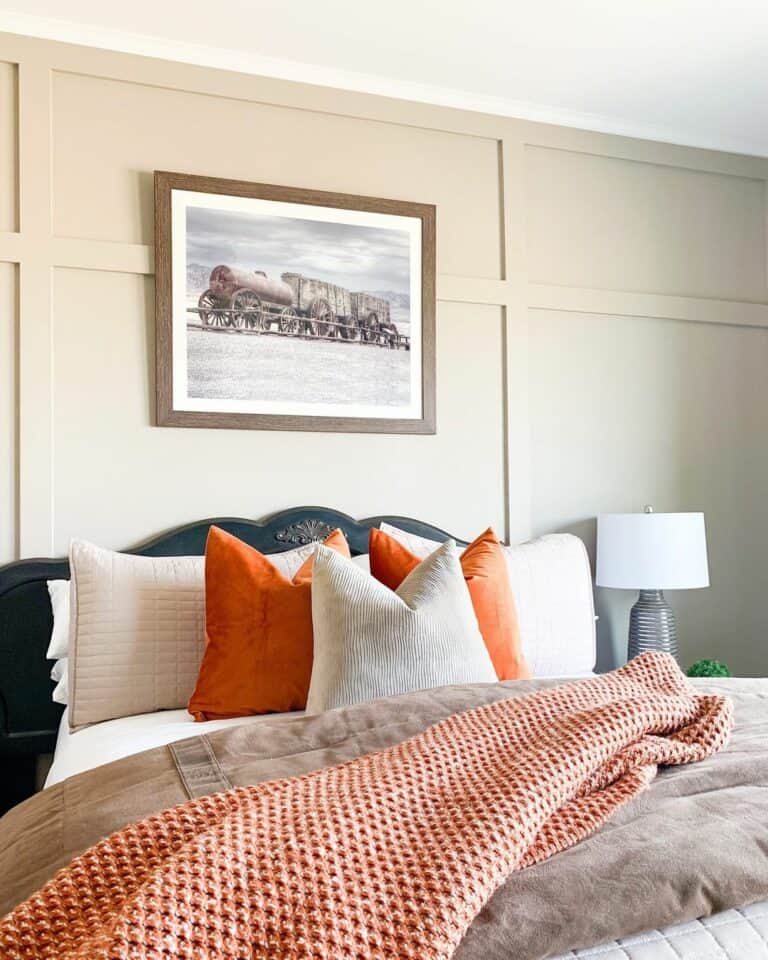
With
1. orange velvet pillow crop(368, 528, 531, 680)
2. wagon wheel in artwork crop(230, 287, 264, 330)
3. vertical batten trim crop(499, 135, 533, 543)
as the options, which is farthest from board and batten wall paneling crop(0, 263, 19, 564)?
vertical batten trim crop(499, 135, 533, 543)

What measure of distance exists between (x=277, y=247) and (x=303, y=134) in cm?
40

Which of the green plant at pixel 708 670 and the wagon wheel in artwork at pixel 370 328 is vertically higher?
the wagon wheel in artwork at pixel 370 328

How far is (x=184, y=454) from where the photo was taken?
276 cm

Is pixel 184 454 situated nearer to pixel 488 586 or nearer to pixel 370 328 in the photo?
pixel 370 328

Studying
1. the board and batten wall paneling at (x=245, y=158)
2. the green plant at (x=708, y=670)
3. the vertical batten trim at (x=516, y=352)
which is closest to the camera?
the board and batten wall paneling at (x=245, y=158)

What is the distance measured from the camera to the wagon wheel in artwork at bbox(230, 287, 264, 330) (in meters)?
2.79

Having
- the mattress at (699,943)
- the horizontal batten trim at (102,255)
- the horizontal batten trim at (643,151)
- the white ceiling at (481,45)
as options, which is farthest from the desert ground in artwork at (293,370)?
the mattress at (699,943)

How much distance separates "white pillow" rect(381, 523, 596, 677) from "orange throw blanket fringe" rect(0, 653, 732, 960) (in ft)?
4.38

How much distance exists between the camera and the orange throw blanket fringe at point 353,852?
805 millimetres

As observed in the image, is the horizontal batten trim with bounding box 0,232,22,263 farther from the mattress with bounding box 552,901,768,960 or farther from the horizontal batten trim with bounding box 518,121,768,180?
the mattress with bounding box 552,901,768,960

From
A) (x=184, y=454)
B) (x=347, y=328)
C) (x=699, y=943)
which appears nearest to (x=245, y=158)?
(x=347, y=328)

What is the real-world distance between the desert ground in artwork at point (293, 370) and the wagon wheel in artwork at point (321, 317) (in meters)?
0.03

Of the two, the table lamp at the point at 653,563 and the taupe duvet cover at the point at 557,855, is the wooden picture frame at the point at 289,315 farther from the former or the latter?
the taupe duvet cover at the point at 557,855

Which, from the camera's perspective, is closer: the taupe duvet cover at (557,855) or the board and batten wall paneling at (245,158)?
the taupe duvet cover at (557,855)
